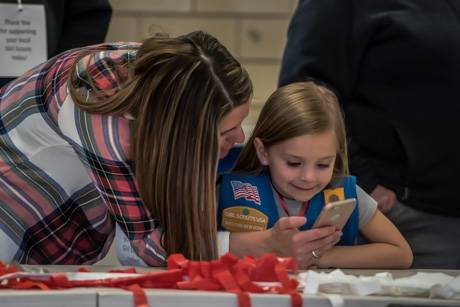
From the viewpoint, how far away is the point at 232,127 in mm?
1783

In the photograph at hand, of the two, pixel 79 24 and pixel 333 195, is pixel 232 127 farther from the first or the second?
pixel 79 24

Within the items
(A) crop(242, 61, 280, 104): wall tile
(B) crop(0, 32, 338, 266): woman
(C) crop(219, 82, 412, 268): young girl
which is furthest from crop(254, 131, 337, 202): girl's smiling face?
(A) crop(242, 61, 280, 104): wall tile

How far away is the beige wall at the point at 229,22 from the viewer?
3.53 metres

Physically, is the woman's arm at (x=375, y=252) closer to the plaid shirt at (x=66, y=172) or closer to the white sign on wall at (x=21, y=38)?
the plaid shirt at (x=66, y=172)

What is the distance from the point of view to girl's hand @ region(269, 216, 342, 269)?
1929 millimetres

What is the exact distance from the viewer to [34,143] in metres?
1.86

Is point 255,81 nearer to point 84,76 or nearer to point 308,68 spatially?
point 308,68

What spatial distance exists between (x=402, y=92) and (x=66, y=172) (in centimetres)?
99

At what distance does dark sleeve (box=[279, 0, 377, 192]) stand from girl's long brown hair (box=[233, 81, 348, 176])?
208 mm

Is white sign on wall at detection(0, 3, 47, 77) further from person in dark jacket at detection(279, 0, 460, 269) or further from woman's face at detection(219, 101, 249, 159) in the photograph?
woman's face at detection(219, 101, 249, 159)

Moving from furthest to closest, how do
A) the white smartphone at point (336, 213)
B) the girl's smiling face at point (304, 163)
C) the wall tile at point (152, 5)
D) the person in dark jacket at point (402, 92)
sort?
the wall tile at point (152, 5) → the person in dark jacket at point (402, 92) → the girl's smiling face at point (304, 163) → the white smartphone at point (336, 213)

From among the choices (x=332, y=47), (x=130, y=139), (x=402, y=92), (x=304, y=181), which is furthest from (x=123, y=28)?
(x=130, y=139)

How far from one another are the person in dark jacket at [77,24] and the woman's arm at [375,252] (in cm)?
126

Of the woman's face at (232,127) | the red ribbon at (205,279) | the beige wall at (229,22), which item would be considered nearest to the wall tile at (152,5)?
the beige wall at (229,22)
